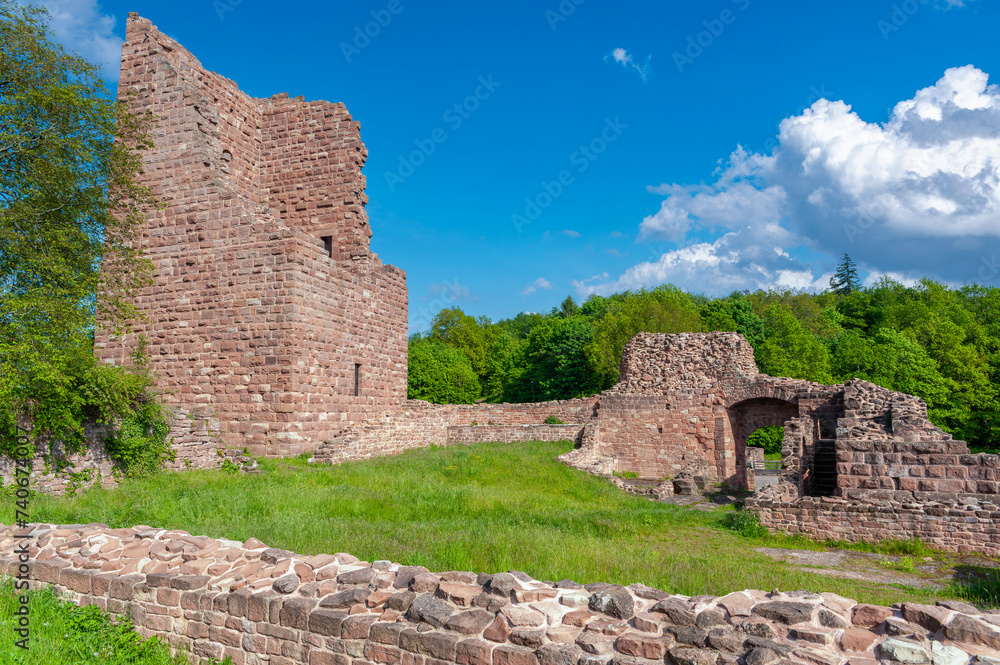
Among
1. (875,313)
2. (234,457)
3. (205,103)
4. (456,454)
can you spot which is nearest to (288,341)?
(234,457)

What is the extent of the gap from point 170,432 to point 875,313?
5927 centimetres

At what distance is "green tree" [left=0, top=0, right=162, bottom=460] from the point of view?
925 cm

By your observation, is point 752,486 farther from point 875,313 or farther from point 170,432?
point 875,313

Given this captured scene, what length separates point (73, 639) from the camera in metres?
4.68

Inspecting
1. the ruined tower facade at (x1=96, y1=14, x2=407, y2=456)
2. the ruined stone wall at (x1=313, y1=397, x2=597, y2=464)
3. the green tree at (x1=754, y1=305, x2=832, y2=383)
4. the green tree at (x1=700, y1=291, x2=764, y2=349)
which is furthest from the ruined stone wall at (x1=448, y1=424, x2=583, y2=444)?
the green tree at (x1=700, y1=291, x2=764, y2=349)

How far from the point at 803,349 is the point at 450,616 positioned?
41334mm

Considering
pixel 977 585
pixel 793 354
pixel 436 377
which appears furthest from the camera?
pixel 436 377

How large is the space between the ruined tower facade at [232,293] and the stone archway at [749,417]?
43.1ft

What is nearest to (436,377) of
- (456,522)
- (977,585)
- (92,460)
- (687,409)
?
(687,409)

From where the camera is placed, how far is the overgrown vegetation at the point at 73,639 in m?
4.41

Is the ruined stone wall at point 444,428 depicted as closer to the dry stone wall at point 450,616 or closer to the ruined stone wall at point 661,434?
the ruined stone wall at point 661,434

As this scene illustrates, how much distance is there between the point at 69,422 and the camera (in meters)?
9.59

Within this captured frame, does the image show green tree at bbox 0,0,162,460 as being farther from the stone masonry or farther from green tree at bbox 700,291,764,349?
green tree at bbox 700,291,764,349

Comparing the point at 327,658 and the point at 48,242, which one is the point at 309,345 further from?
the point at 327,658
